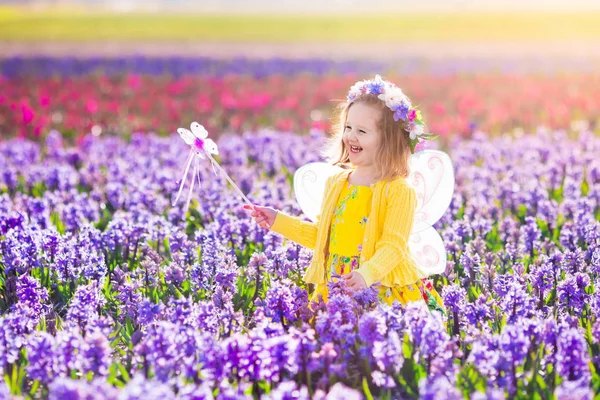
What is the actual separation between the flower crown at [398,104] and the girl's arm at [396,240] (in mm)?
366

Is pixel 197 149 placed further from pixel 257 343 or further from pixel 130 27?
pixel 130 27

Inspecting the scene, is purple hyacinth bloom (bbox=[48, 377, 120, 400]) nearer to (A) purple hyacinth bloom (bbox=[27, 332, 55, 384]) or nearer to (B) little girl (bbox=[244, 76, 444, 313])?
(A) purple hyacinth bloom (bbox=[27, 332, 55, 384])

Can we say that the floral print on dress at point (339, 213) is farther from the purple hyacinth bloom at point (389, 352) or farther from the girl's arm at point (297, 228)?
the purple hyacinth bloom at point (389, 352)

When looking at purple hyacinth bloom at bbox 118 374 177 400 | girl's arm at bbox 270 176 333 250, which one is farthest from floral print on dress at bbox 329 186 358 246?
purple hyacinth bloom at bbox 118 374 177 400

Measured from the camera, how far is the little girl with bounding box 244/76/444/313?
5.14 metres

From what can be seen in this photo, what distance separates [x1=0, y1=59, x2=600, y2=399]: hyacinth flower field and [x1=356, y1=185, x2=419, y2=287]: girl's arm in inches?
9.1

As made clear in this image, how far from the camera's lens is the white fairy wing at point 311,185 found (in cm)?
591

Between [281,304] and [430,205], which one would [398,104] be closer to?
[430,205]

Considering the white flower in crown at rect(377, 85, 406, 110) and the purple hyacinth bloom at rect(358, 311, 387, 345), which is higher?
the white flower in crown at rect(377, 85, 406, 110)

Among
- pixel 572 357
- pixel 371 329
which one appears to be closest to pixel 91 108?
pixel 371 329

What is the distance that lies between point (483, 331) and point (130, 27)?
207 ft

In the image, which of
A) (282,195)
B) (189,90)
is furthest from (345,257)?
(189,90)

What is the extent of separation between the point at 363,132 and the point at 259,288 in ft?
4.78

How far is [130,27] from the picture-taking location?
64.7 meters
